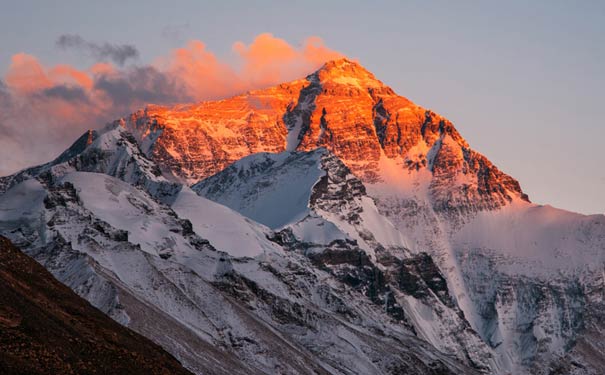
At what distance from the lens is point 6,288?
144750 mm

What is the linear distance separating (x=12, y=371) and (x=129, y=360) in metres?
25.8

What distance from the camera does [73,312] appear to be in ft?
505

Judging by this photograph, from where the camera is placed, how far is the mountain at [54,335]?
12444 cm

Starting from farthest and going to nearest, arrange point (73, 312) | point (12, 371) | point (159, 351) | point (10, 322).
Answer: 1. point (159, 351)
2. point (73, 312)
3. point (10, 322)
4. point (12, 371)

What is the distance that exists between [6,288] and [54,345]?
15372mm

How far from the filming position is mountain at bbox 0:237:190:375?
124m

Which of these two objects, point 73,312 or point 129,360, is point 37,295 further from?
point 129,360

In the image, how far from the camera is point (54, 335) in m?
136

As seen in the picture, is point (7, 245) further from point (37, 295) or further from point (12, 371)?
point (12, 371)

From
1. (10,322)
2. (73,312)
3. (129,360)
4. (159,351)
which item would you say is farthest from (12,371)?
(159,351)

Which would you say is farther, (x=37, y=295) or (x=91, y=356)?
(x=37, y=295)

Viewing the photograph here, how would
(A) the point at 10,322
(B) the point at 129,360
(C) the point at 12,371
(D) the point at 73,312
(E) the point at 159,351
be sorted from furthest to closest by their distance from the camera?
1. (E) the point at 159,351
2. (D) the point at 73,312
3. (B) the point at 129,360
4. (A) the point at 10,322
5. (C) the point at 12,371

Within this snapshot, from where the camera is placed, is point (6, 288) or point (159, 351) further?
point (159, 351)

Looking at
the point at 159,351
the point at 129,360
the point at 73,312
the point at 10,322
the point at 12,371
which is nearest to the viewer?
the point at 12,371
